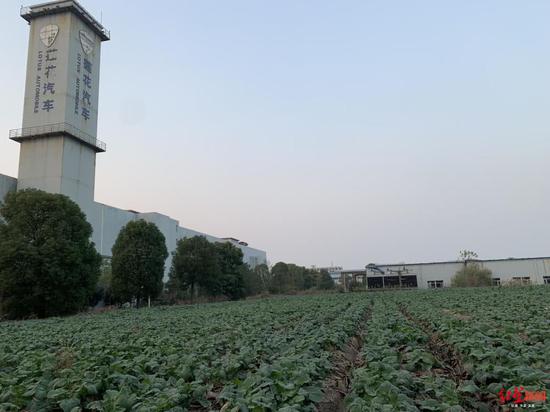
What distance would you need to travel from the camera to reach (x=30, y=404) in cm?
447

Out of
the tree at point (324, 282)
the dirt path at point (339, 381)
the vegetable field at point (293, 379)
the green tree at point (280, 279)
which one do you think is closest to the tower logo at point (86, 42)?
the green tree at point (280, 279)

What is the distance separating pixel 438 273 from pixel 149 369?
6630 centimetres

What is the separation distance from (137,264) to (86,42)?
27.5m

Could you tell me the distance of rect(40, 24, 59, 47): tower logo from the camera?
4041cm

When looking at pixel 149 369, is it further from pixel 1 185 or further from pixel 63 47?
pixel 63 47

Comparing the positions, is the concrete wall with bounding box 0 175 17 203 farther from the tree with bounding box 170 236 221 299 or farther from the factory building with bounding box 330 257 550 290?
the factory building with bounding box 330 257 550 290

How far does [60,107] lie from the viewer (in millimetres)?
38375

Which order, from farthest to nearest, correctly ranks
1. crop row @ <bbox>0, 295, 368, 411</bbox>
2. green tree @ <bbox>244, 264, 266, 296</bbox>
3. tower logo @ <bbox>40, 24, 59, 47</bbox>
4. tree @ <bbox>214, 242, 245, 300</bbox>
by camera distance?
green tree @ <bbox>244, 264, 266, 296</bbox> → tree @ <bbox>214, 242, 245, 300</bbox> → tower logo @ <bbox>40, 24, 59, 47</bbox> → crop row @ <bbox>0, 295, 368, 411</bbox>

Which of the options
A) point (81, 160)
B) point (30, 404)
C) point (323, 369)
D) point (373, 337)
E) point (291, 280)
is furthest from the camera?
point (291, 280)

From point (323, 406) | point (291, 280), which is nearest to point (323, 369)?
point (323, 406)

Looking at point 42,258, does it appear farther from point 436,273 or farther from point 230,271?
point 436,273

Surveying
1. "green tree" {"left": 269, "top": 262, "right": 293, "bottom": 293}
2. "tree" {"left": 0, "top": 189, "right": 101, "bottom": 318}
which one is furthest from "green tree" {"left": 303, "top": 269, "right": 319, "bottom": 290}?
"tree" {"left": 0, "top": 189, "right": 101, "bottom": 318}

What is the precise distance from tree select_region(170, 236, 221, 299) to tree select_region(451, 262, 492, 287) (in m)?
35.5

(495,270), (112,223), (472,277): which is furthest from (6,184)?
(495,270)
